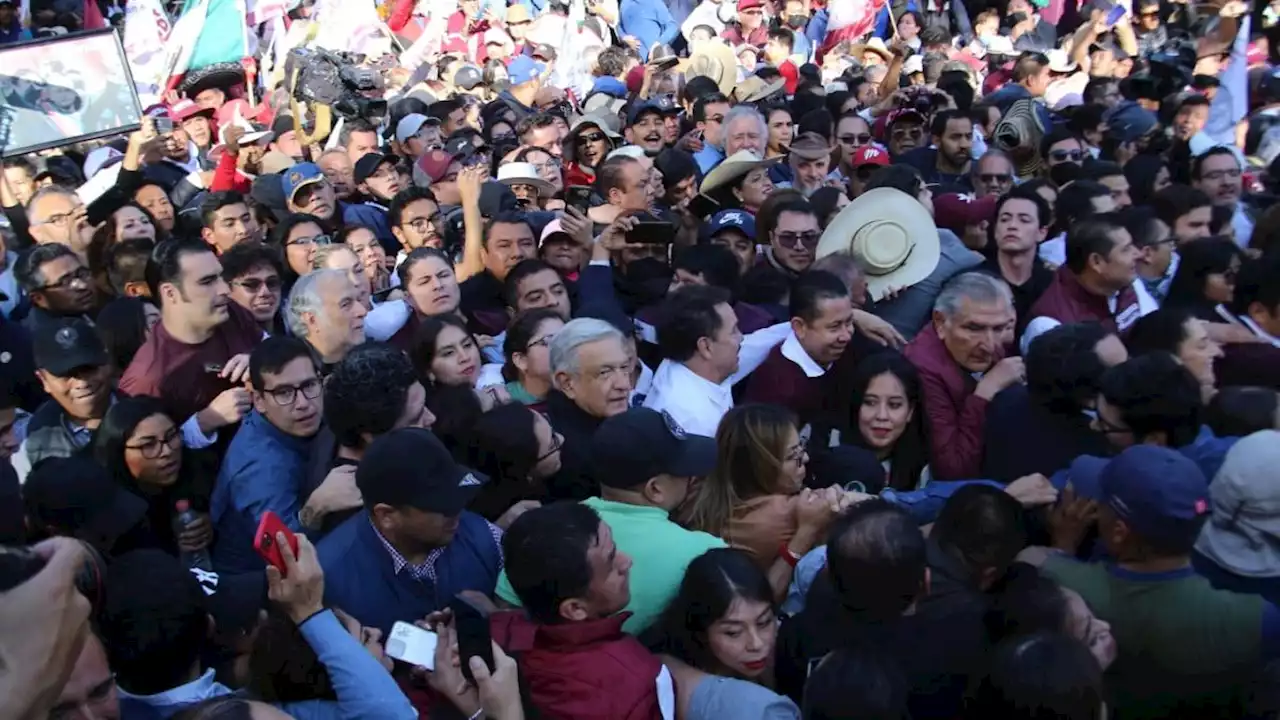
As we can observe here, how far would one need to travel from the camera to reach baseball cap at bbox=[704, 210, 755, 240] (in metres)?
5.59

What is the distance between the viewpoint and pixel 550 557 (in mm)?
2521

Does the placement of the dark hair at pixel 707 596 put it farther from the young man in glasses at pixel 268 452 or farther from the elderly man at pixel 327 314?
the elderly man at pixel 327 314

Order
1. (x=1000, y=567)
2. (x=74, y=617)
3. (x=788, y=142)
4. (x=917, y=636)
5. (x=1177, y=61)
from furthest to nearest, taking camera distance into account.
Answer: (x=1177, y=61), (x=788, y=142), (x=1000, y=567), (x=917, y=636), (x=74, y=617)

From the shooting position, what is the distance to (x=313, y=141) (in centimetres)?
851

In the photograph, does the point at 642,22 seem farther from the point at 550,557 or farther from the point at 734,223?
the point at 550,557

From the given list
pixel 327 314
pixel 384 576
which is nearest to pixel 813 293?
pixel 327 314

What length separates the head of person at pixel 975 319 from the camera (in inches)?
158

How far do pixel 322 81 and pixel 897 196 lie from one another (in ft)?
17.9

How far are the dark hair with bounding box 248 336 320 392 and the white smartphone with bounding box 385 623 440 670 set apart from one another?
4.42 feet

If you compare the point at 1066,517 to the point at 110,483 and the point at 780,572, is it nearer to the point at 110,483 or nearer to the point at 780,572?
the point at 780,572

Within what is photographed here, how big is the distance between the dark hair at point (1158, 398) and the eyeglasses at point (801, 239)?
2.23m

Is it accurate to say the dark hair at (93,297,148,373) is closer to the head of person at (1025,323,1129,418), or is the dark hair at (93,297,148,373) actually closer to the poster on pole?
the poster on pole

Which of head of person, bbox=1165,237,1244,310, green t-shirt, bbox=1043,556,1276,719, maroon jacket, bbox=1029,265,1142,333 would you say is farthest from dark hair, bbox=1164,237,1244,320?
green t-shirt, bbox=1043,556,1276,719

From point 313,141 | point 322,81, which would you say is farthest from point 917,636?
point 322,81
